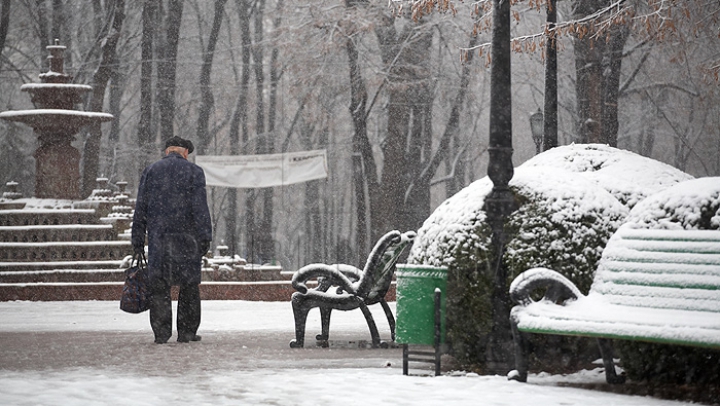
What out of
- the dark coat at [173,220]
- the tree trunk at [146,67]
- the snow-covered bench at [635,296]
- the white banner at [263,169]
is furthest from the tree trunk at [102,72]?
the snow-covered bench at [635,296]

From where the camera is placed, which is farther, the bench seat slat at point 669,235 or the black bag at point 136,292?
the black bag at point 136,292

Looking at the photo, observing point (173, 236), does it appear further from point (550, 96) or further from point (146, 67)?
point (146, 67)

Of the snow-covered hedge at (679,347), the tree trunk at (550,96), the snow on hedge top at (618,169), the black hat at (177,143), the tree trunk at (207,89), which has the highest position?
the tree trunk at (207,89)

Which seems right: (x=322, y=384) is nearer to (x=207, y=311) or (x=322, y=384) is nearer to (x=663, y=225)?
(x=663, y=225)

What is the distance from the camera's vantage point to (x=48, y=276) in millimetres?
20500

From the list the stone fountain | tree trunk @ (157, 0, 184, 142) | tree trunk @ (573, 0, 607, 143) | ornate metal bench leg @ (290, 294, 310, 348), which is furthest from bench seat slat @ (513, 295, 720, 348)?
tree trunk @ (157, 0, 184, 142)

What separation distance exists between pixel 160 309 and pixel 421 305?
3.78 metres

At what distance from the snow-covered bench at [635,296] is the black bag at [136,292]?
14.8ft

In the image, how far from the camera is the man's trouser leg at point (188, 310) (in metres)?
11.4

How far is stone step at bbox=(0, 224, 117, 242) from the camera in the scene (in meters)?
21.6

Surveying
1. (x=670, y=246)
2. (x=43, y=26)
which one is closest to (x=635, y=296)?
(x=670, y=246)

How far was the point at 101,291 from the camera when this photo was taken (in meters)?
19.5

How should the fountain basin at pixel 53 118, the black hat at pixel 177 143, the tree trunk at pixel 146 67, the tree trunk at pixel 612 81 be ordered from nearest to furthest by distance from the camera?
the black hat at pixel 177 143 → the tree trunk at pixel 612 81 → the fountain basin at pixel 53 118 → the tree trunk at pixel 146 67

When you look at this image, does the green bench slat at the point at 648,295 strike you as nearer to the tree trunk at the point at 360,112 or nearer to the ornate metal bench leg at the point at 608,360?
the ornate metal bench leg at the point at 608,360
